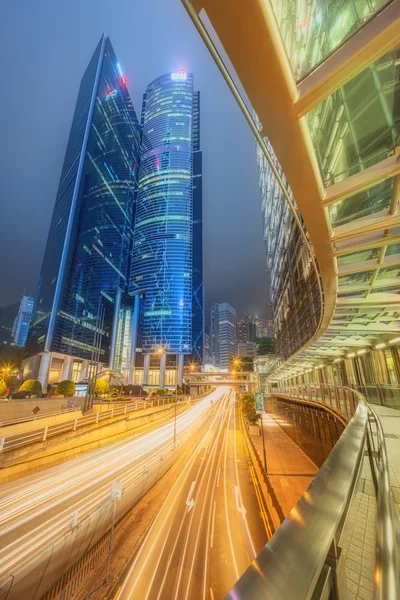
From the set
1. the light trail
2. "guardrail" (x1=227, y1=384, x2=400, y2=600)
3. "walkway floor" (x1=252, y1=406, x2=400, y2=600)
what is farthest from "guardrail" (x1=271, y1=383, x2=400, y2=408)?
the light trail

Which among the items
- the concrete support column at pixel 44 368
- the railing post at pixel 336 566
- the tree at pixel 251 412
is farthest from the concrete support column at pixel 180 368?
the railing post at pixel 336 566

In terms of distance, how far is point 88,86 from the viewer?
96625 millimetres

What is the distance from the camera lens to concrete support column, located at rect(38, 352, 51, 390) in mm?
49531

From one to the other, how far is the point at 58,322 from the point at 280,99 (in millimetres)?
62769

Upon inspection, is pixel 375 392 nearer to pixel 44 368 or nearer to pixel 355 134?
pixel 355 134

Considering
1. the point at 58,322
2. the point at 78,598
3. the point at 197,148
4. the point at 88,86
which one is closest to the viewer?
the point at 78,598

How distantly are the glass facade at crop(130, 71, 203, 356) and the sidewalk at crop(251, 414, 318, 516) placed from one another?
190 feet

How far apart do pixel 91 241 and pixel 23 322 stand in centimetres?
8678

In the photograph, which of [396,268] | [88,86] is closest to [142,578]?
[396,268]

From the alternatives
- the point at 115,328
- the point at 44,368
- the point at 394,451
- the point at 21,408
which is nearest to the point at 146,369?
the point at 115,328

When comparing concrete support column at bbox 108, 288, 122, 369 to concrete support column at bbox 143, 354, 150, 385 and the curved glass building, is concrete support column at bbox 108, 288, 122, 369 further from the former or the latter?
the curved glass building

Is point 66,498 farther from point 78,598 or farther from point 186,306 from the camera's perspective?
point 186,306

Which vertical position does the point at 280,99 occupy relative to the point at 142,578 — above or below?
above

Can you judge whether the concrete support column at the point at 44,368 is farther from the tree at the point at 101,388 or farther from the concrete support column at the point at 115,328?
the concrete support column at the point at 115,328
